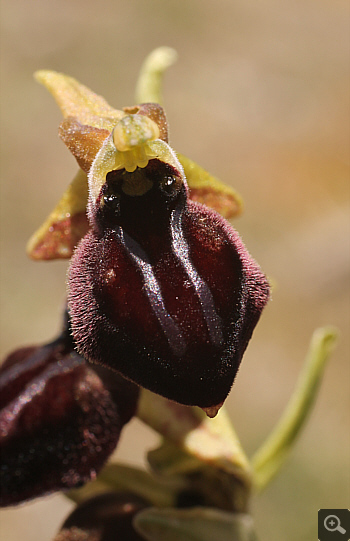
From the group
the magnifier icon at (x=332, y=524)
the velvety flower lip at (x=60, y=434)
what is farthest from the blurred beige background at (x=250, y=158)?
the velvety flower lip at (x=60, y=434)

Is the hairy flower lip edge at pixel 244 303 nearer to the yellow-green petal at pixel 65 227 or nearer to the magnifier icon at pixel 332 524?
the yellow-green petal at pixel 65 227

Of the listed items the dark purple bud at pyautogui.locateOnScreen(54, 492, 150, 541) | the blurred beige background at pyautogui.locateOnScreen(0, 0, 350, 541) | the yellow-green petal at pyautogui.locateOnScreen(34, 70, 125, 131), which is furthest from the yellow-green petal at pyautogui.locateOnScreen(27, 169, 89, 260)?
the blurred beige background at pyautogui.locateOnScreen(0, 0, 350, 541)

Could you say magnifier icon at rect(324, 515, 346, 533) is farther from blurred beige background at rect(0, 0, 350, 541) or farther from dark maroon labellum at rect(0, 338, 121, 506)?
blurred beige background at rect(0, 0, 350, 541)

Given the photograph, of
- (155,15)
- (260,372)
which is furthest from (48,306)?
(155,15)

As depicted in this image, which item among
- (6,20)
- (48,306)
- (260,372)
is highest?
(6,20)

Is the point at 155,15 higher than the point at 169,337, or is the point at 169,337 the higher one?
the point at 155,15

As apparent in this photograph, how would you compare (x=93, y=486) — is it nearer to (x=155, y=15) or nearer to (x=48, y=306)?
(x=48, y=306)
